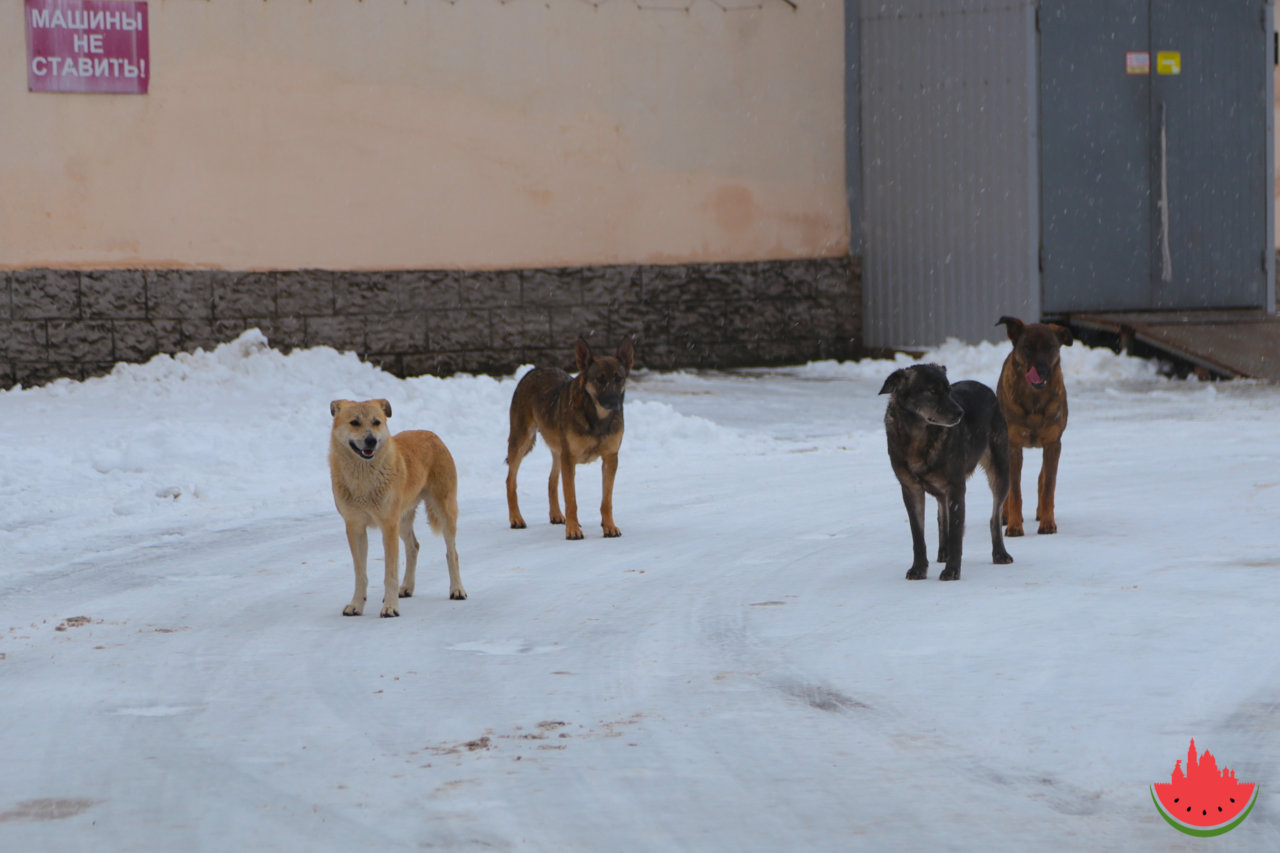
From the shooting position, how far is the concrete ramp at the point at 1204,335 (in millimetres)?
15961

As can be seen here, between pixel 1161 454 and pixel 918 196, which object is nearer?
pixel 1161 454

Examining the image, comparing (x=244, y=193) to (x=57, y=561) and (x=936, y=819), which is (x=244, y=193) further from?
(x=936, y=819)

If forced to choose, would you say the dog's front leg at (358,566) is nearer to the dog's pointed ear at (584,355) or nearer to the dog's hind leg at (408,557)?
the dog's hind leg at (408,557)

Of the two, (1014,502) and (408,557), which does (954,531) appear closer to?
(1014,502)

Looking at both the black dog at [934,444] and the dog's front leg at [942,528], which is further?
the dog's front leg at [942,528]

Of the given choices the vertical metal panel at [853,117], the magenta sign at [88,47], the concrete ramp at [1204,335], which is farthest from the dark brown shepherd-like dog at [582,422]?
the vertical metal panel at [853,117]

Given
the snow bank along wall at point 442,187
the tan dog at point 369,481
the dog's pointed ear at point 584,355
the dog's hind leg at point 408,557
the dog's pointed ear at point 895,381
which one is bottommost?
the dog's hind leg at point 408,557

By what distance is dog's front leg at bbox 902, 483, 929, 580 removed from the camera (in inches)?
293

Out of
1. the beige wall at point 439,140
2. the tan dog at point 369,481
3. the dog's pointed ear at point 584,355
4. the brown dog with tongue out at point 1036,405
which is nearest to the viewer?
the tan dog at point 369,481

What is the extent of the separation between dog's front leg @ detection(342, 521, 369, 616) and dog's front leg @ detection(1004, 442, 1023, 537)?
3.57m

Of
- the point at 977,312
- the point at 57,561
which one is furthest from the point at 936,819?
the point at 977,312

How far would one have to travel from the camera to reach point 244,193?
1609cm

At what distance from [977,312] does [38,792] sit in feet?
49.1

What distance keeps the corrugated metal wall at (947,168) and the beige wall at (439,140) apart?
52cm
